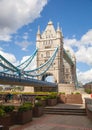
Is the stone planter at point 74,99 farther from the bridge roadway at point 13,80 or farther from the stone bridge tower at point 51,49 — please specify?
the stone bridge tower at point 51,49

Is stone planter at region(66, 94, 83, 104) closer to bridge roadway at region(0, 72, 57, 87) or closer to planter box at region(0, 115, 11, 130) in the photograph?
bridge roadway at region(0, 72, 57, 87)

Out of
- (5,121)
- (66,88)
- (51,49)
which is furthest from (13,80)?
(51,49)

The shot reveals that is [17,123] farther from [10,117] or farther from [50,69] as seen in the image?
[50,69]

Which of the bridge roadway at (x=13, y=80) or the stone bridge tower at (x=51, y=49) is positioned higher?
the stone bridge tower at (x=51, y=49)

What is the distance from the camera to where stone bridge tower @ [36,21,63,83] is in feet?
299

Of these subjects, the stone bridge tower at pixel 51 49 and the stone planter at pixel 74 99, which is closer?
the stone planter at pixel 74 99

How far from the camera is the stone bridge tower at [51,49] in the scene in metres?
91.1

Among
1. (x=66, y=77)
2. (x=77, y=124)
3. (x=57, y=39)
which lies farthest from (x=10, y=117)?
(x=66, y=77)

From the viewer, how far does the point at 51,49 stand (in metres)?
96.1

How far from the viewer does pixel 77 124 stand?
1572 cm

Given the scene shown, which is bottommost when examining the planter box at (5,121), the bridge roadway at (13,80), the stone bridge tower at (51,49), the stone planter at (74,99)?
the planter box at (5,121)

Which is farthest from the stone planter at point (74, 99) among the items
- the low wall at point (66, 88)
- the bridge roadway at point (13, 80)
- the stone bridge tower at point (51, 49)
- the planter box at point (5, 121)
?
the stone bridge tower at point (51, 49)

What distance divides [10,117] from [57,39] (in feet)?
278

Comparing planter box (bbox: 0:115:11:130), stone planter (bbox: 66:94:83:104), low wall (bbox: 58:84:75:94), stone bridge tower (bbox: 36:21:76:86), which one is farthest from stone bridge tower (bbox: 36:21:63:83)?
planter box (bbox: 0:115:11:130)
